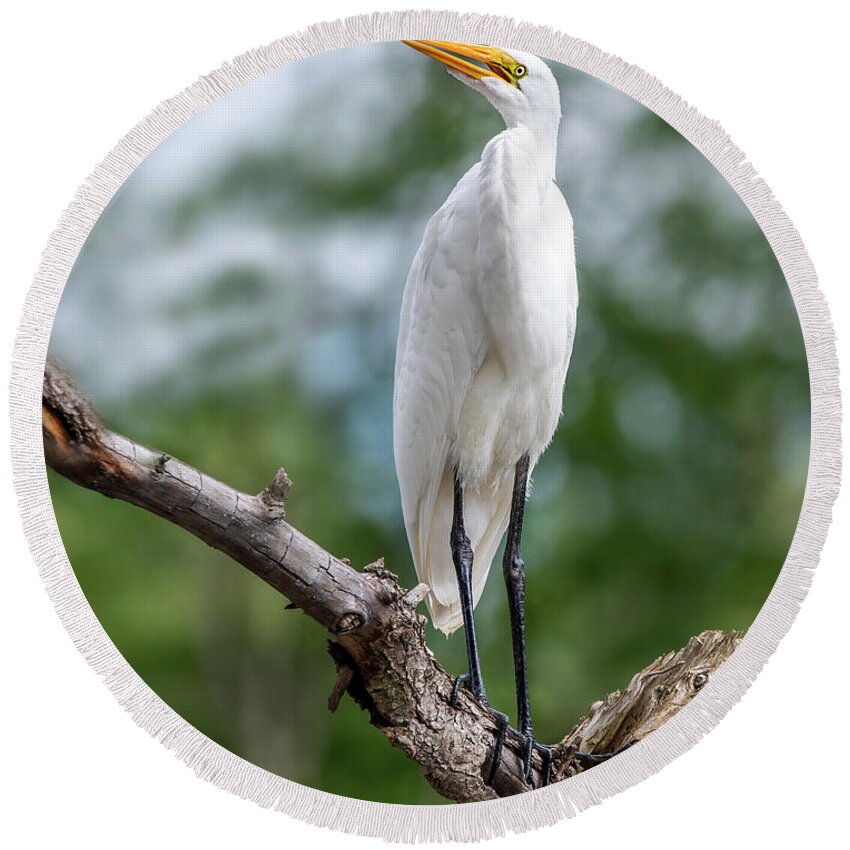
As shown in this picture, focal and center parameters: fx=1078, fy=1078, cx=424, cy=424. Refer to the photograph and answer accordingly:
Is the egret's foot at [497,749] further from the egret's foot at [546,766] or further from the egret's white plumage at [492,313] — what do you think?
the egret's white plumage at [492,313]

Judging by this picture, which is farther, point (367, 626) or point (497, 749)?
point (497, 749)

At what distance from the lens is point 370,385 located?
1761 millimetres

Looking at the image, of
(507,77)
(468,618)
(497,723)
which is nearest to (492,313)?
(507,77)

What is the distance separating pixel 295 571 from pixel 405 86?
79 cm

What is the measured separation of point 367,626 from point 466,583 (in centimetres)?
25

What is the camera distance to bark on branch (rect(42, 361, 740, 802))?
1.56 m

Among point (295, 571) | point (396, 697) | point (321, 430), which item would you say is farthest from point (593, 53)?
point (396, 697)

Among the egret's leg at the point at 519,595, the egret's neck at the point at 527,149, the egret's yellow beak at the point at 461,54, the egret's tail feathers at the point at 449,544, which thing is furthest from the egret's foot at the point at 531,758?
the egret's yellow beak at the point at 461,54

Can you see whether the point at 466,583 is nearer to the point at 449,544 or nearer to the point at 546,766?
Result: the point at 449,544

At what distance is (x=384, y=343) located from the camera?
1.77 meters

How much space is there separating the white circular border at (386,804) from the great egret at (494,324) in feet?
0.21

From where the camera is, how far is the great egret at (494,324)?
1748 mm

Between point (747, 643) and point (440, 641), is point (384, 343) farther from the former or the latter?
point (747, 643)

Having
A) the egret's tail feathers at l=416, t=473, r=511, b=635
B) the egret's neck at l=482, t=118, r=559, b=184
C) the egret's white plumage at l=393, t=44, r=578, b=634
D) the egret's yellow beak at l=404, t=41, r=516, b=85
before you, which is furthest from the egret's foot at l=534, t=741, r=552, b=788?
the egret's yellow beak at l=404, t=41, r=516, b=85
